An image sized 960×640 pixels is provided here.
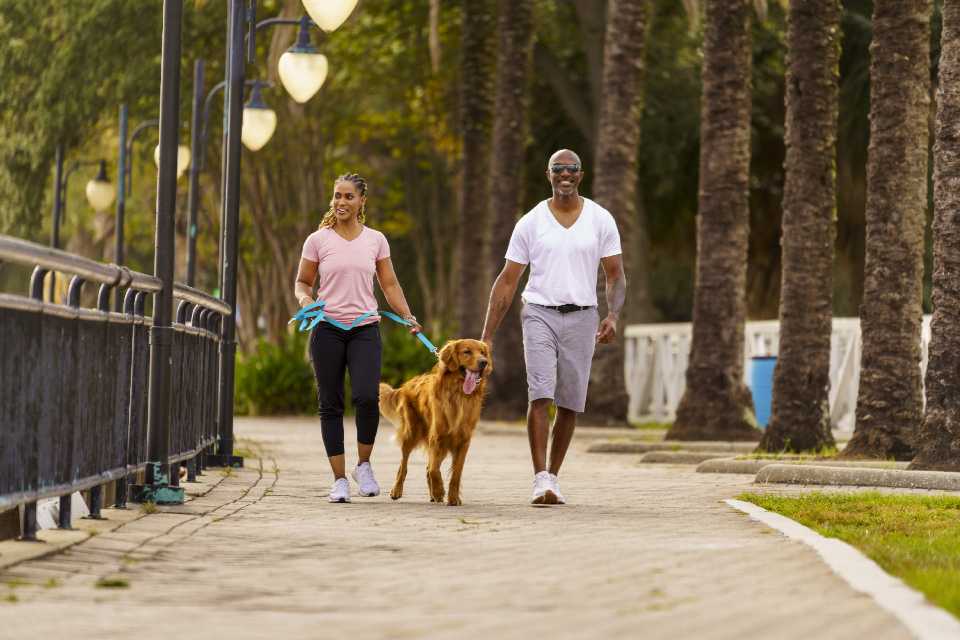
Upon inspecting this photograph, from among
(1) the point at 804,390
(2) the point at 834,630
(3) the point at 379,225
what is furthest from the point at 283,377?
(2) the point at 834,630

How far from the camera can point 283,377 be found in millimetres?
33531

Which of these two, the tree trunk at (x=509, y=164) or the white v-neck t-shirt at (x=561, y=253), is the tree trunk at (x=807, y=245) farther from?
the tree trunk at (x=509, y=164)

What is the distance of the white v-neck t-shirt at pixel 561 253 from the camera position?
1206cm

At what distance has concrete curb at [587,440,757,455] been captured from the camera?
64.2 feet

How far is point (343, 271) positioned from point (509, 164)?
16886 millimetres

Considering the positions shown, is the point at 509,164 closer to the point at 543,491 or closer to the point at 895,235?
the point at 895,235

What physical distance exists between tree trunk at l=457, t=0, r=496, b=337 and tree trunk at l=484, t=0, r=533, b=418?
656 mm

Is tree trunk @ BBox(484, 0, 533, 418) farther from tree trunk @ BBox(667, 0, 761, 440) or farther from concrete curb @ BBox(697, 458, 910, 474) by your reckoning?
concrete curb @ BBox(697, 458, 910, 474)

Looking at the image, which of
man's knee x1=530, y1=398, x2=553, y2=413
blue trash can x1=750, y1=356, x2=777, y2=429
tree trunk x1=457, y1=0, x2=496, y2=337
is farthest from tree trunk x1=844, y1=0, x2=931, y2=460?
tree trunk x1=457, y1=0, x2=496, y2=337

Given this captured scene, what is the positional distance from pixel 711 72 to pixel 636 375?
1028 centimetres

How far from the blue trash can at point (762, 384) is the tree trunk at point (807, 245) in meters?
6.89

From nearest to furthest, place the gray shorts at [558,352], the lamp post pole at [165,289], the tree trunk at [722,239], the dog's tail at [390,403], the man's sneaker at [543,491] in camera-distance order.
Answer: the lamp post pole at [165,289] → the man's sneaker at [543,491] → the gray shorts at [558,352] → the dog's tail at [390,403] → the tree trunk at [722,239]

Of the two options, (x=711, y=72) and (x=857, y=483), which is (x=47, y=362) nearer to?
(x=857, y=483)

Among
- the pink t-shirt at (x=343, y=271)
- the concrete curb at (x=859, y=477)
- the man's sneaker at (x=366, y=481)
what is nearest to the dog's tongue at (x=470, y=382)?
the pink t-shirt at (x=343, y=271)
